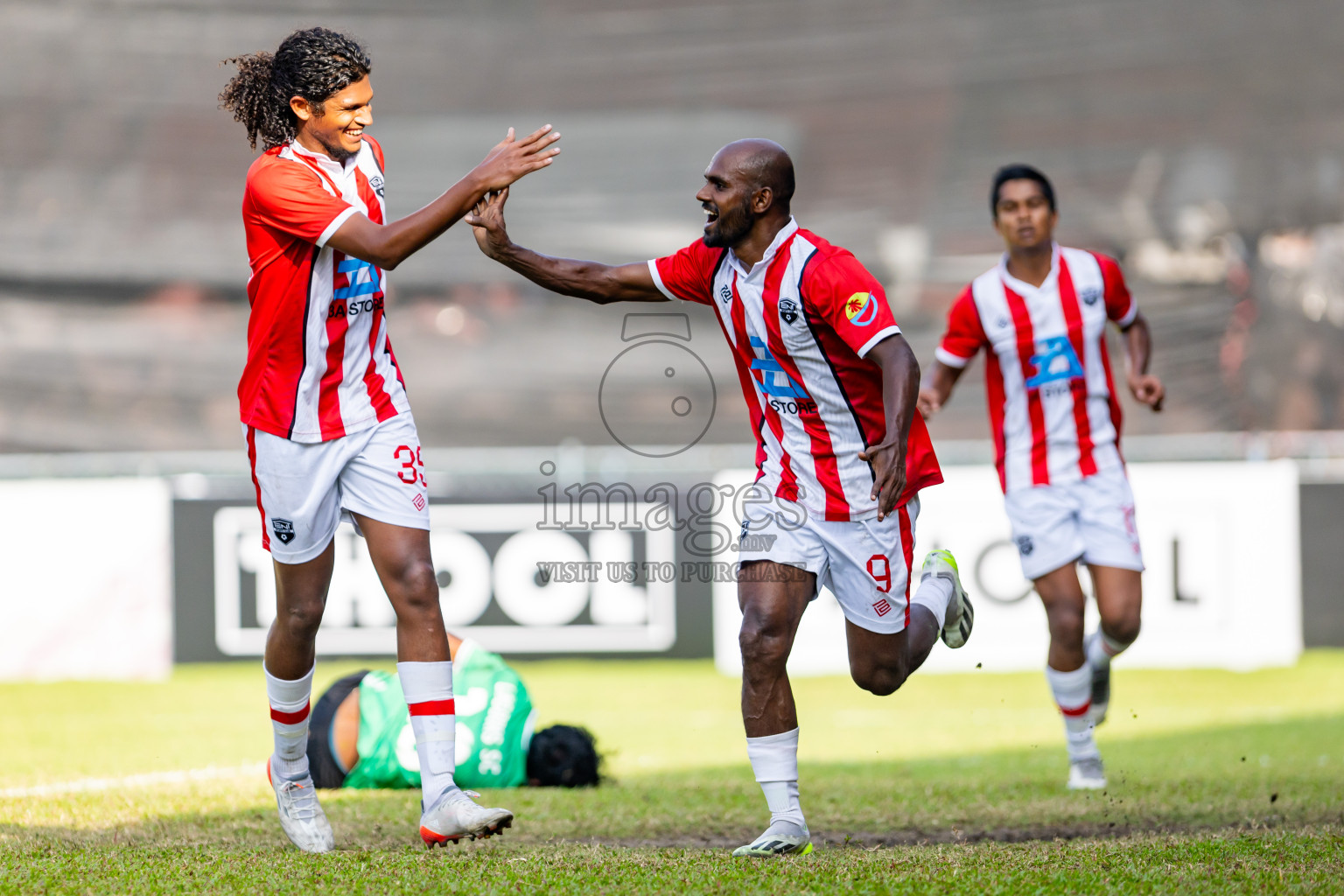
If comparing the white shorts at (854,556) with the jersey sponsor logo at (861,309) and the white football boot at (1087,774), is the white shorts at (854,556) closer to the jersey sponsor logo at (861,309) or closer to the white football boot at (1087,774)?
the jersey sponsor logo at (861,309)

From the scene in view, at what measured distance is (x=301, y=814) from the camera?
446cm

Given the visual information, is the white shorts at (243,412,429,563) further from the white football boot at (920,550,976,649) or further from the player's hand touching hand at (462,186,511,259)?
the white football boot at (920,550,976,649)

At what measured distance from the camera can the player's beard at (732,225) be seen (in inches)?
178

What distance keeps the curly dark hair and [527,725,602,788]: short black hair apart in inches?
116

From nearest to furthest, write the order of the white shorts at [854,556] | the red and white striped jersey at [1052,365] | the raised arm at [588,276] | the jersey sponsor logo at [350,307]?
the jersey sponsor logo at [350,307]
the white shorts at [854,556]
the raised arm at [588,276]
the red and white striped jersey at [1052,365]

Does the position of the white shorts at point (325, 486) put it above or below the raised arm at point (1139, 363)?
below

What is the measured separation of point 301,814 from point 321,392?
139 cm

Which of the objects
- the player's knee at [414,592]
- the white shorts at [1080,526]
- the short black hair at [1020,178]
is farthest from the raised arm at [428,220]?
the white shorts at [1080,526]

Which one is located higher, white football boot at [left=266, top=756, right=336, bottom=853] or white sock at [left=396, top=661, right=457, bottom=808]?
white sock at [left=396, top=661, right=457, bottom=808]

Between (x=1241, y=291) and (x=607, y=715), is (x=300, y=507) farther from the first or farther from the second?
(x=1241, y=291)

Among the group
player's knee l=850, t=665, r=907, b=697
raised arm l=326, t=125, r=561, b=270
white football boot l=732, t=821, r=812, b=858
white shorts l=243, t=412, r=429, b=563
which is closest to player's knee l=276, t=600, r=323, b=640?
white shorts l=243, t=412, r=429, b=563

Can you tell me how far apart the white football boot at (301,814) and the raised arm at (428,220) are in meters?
1.74

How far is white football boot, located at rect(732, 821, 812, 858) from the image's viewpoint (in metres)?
4.25

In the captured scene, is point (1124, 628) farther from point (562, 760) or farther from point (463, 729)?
point (463, 729)
